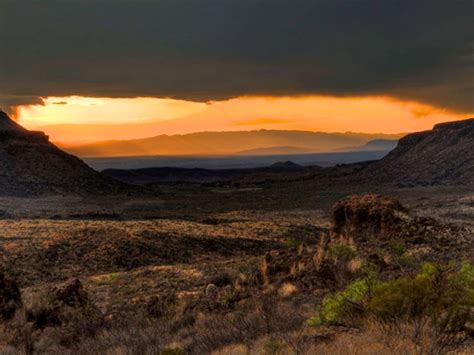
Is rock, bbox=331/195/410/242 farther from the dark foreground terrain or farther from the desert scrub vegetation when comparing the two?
the desert scrub vegetation

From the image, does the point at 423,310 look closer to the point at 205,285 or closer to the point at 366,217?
the point at 205,285

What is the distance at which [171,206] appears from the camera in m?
61.6

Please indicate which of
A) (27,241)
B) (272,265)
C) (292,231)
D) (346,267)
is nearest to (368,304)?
(346,267)

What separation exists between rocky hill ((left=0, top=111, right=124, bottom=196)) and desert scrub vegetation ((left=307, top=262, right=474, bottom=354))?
210 ft

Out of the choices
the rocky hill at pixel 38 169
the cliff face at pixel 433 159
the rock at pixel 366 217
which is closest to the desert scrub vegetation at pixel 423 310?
the rock at pixel 366 217

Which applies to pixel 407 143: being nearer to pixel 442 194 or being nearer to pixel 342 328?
pixel 442 194

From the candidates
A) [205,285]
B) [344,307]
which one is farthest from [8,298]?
[344,307]

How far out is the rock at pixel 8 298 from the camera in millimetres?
13488

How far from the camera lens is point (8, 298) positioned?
13.9m

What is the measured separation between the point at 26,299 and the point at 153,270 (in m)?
5.27

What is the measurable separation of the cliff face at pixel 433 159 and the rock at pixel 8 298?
211 feet

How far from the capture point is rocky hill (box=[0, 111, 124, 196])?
71.4 m

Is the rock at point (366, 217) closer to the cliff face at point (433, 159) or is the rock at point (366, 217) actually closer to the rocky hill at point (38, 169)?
the cliff face at point (433, 159)

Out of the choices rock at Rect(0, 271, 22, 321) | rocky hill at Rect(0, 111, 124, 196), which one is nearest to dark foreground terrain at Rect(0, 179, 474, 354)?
rock at Rect(0, 271, 22, 321)
